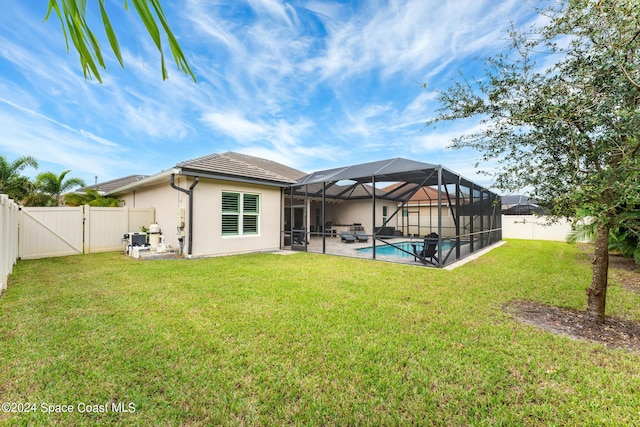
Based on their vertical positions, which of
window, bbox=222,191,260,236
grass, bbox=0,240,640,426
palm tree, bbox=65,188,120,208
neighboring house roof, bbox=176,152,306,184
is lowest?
grass, bbox=0,240,640,426

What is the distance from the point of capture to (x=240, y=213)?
1052 cm

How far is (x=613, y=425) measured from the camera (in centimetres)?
205

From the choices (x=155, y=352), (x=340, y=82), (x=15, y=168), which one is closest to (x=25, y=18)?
(x=155, y=352)

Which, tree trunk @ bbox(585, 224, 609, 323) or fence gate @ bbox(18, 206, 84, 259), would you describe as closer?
tree trunk @ bbox(585, 224, 609, 323)

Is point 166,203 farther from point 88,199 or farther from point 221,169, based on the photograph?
point 88,199

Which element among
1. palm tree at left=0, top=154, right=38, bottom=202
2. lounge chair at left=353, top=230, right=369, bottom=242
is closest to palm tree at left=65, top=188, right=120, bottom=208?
palm tree at left=0, top=154, right=38, bottom=202

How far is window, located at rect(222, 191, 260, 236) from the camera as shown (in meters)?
10.2

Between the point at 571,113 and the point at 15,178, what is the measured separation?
23.6m

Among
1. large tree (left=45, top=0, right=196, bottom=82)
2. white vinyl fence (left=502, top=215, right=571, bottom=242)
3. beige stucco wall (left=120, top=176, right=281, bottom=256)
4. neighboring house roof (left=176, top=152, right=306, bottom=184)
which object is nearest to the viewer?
large tree (left=45, top=0, right=196, bottom=82)

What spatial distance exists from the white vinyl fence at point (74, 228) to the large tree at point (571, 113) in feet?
39.7

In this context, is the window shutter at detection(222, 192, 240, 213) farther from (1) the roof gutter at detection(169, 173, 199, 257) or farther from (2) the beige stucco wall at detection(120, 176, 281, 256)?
(1) the roof gutter at detection(169, 173, 199, 257)

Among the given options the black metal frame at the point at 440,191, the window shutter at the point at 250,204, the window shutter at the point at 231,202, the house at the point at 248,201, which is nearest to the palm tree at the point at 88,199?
the house at the point at 248,201

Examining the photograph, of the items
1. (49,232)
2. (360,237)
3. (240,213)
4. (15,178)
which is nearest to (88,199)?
(15,178)

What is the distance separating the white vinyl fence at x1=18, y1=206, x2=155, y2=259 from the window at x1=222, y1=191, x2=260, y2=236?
12.9 ft
